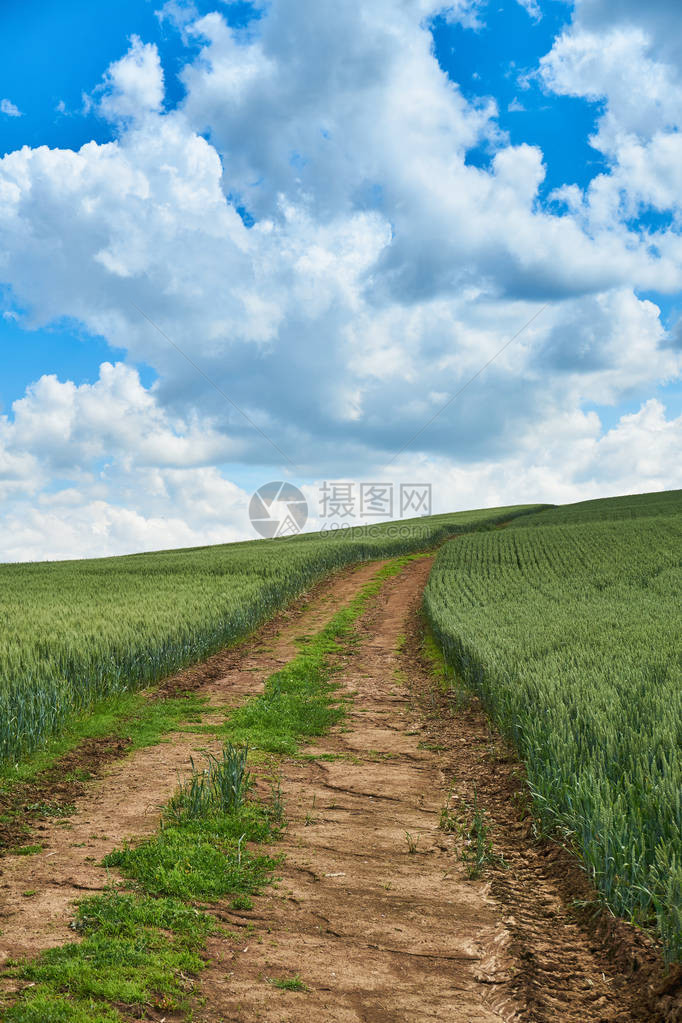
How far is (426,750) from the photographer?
8.90m

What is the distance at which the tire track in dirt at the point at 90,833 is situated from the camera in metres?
4.59

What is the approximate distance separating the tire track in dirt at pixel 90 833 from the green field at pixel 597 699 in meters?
3.72

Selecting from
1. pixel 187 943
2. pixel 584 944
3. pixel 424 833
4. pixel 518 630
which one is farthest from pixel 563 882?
pixel 518 630

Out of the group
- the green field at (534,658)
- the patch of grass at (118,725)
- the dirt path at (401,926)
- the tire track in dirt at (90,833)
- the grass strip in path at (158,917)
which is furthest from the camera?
the patch of grass at (118,725)

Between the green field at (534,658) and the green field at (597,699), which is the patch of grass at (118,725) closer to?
the green field at (534,658)

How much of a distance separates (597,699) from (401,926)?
4.10 m

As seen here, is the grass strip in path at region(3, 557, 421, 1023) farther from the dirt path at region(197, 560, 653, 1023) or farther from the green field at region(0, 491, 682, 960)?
the green field at region(0, 491, 682, 960)

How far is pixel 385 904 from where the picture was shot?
507cm

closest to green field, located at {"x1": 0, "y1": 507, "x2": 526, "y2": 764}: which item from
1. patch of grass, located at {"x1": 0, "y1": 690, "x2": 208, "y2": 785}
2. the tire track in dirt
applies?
patch of grass, located at {"x1": 0, "y1": 690, "x2": 208, "y2": 785}

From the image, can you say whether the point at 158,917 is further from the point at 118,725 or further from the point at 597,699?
the point at 118,725

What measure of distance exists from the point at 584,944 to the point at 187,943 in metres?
2.69

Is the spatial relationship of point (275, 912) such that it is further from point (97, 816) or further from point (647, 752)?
point (647, 752)

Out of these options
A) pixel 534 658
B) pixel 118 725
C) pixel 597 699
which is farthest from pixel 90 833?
pixel 534 658

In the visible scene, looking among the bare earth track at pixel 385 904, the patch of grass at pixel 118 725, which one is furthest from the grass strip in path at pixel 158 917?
the patch of grass at pixel 118 725
